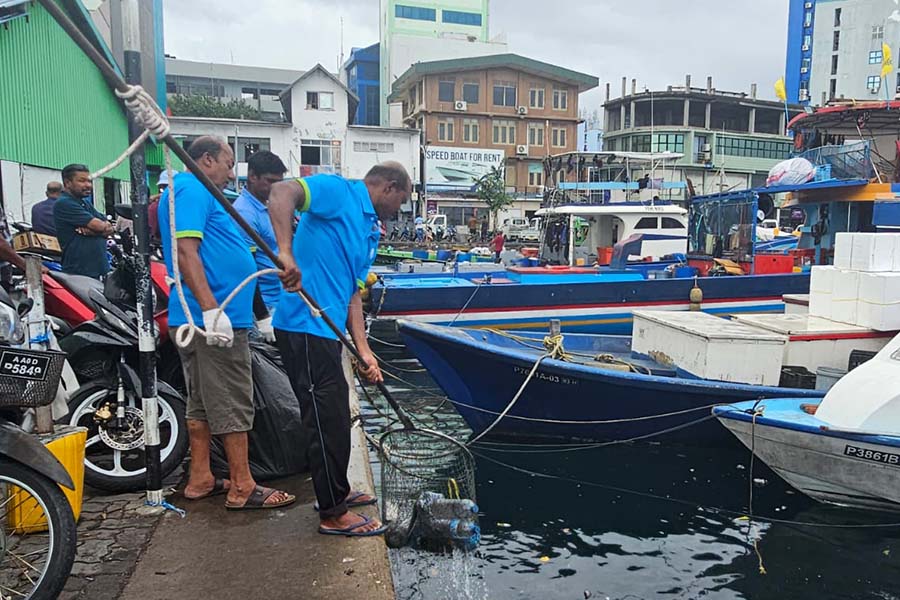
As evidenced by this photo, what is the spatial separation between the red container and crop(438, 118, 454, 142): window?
3409cm

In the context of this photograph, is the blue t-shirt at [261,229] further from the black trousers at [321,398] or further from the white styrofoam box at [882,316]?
the white styrofoam box at [882,316]

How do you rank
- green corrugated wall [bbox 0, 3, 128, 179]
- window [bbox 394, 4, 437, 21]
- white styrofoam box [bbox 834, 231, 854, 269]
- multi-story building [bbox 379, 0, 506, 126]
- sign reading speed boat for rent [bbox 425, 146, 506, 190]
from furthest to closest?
window [bbox 394, 4, 437, 21] < multi-story building [bbox 379, 0, 506, 126] < sign reading speed boat for rent [bbox 425, 146, 506, 190] < green corrugated wall [bbox 0, 3, 128, 179] < white styrofoam box [bbox 834, 231, 854, 269]

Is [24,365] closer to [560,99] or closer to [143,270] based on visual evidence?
[143,270]

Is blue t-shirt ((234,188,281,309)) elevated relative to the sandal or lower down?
elevated

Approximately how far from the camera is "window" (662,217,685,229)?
46.3 ft

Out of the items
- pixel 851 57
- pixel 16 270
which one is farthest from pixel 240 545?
pixel 851 57

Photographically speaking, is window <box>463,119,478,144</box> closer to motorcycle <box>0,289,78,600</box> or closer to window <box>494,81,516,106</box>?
window <box>494,81,516,106</box>

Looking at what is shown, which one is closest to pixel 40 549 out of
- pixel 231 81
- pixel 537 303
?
pixel 537 303

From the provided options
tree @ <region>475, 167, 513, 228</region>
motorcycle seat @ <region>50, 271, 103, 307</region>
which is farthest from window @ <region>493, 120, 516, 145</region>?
motorcycle seat @ <region>50, 271, 103, 307</region>

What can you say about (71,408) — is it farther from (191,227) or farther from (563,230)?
(563,230)

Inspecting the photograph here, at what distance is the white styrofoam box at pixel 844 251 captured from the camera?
A: 6.66m

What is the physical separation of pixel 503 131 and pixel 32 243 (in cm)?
4271

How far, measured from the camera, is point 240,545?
3.24 m

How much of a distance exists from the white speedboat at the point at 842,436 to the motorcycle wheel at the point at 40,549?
15.7ft
